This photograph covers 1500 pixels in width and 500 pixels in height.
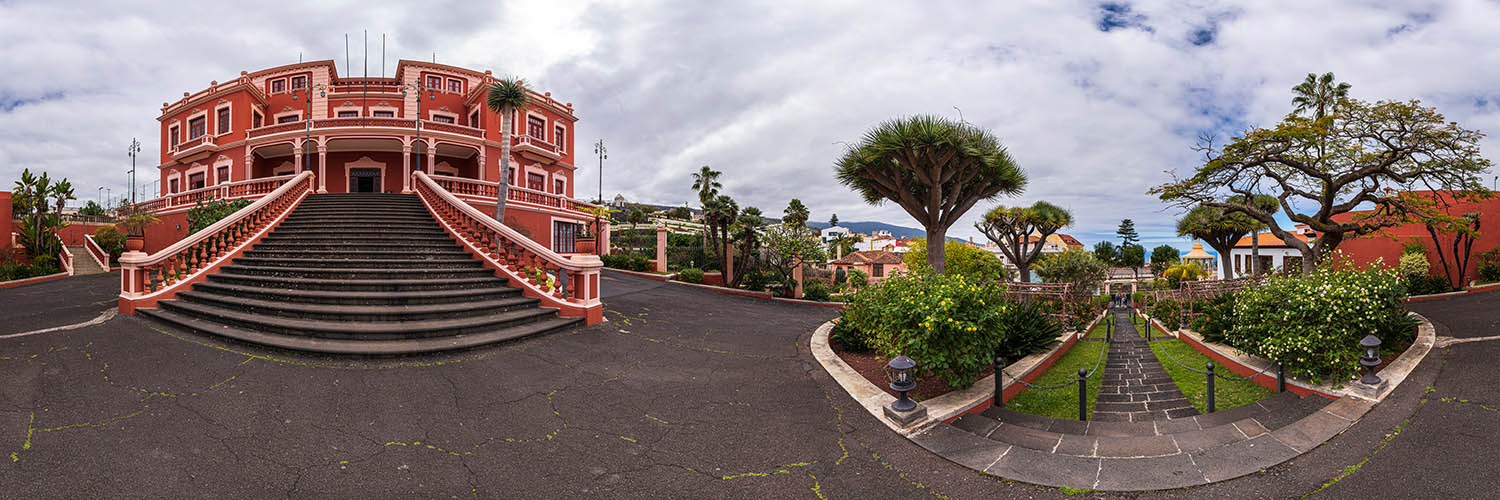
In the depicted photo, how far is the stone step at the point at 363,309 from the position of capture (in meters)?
7.02

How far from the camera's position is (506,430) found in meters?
4.28

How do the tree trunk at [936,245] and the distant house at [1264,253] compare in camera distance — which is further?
the distant house at [1264,253]

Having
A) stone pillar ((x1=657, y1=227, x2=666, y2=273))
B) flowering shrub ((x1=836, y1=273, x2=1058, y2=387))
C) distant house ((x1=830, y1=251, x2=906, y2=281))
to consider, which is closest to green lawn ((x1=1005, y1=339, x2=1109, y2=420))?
flowering shrub ((x1=836, y1=273, x2=1058, y2=387))

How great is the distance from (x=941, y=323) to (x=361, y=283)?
8.48 metres

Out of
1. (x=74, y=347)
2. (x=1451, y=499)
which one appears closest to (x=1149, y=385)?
(x=1451, y=499)

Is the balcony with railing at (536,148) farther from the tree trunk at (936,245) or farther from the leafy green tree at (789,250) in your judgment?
the tree trunk at (936,245)

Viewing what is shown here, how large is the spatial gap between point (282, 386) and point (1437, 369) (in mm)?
12111

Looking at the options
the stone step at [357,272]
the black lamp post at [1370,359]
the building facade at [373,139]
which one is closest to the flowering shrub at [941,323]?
the black lamp post at [1370,359]

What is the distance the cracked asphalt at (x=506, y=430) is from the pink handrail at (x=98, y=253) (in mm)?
17829

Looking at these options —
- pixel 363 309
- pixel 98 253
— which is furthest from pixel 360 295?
pixel 98 253

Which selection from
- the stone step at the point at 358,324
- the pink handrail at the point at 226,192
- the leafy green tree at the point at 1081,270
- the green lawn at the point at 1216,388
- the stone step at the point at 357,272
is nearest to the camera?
the green lawn at the point at 1216,388

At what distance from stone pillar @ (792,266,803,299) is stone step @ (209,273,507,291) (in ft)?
28.6

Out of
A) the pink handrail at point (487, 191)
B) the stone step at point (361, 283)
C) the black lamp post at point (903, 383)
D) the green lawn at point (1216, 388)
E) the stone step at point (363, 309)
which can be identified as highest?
the pink handrail at point (487, 191)

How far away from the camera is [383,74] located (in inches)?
1070
